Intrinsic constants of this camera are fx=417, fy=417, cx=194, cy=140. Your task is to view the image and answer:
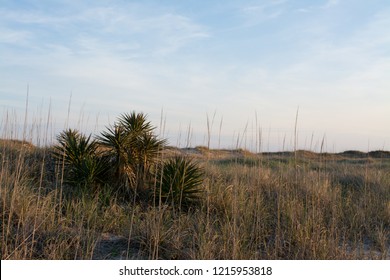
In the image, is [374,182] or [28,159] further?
[374,182]

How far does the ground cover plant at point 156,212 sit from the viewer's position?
4.97 meters

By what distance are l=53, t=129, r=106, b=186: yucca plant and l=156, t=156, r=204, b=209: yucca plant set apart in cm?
123

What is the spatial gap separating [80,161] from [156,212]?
245cm


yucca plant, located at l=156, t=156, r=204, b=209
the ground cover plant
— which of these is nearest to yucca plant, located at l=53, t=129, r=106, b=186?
the ground cover plant

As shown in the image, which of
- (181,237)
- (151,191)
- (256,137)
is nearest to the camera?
(181,237)

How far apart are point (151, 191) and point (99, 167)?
1.08 meters

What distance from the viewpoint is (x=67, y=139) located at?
316 inches

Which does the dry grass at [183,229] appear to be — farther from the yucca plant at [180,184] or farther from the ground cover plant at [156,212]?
the yucca plant at [180,184]

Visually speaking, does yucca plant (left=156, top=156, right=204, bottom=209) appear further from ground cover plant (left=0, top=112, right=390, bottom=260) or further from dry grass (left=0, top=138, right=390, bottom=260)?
dry grass (left=0, top=138, right=390, bottom=260)

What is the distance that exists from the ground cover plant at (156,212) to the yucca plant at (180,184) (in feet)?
0.06
